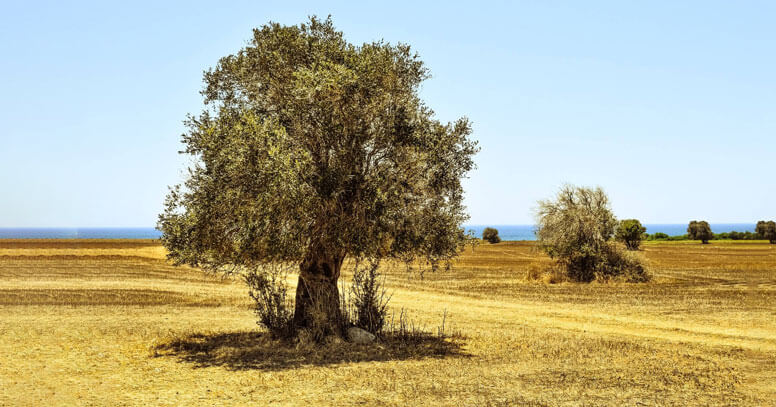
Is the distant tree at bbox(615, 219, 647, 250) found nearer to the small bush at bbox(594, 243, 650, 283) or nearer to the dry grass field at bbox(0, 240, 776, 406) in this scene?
the small bush at bbox(594, 243, 650, 283)

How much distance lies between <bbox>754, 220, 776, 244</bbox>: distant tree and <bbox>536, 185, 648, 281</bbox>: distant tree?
315 feet

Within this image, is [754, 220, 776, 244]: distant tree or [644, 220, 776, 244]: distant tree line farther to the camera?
[644, 220, 776, 244]: distant tree line

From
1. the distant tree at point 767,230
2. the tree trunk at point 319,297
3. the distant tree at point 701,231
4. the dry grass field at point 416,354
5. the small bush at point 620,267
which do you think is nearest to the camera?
the dry grass field at point 416,354

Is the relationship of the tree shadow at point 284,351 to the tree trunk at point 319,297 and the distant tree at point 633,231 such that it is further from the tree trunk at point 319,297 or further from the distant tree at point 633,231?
the distant tree at point 633,231

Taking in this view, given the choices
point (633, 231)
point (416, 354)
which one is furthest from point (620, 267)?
point (633, 231)

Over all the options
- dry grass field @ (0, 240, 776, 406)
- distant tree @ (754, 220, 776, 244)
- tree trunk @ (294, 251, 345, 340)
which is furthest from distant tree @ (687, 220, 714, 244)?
tree trunk @ (294, 251, 345, 340)

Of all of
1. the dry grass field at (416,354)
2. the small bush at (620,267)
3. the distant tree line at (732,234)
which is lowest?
the dry grass field at (416,354)

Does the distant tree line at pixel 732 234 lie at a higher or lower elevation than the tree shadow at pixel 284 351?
higher

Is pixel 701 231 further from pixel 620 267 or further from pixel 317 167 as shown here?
pixel 317 167

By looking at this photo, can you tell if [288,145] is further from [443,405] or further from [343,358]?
[443,405]

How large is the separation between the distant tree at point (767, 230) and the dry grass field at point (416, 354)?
104 meters

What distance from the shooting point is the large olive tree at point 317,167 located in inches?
588

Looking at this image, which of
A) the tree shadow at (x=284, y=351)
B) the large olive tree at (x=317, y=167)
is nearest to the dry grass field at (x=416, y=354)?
the tree shadow at (x=284, y=351)

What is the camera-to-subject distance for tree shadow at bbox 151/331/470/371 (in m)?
15.5
